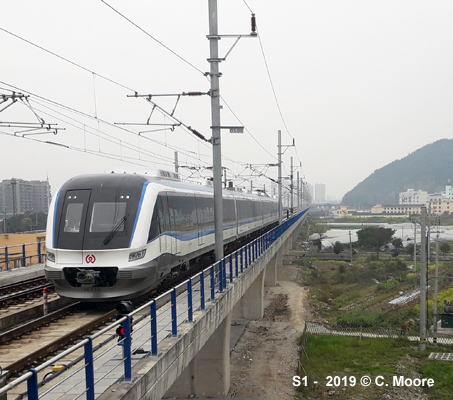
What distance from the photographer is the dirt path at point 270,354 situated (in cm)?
1792

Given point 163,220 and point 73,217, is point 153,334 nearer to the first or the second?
point 73,217

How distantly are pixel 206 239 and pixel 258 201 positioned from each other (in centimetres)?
1658

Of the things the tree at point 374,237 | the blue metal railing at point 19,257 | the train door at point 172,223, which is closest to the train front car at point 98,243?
the train door at point 172,223

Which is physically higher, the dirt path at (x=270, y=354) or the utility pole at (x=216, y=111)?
the utility pole at (x=216, y=111)

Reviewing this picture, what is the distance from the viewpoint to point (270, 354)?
22266 millimetres

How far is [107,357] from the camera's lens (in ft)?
21.9

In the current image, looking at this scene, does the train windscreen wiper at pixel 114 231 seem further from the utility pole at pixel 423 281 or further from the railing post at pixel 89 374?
the utility pole at pixel 423 281

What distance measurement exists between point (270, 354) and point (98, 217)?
14.7m

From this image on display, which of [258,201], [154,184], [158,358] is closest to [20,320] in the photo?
[154,184]

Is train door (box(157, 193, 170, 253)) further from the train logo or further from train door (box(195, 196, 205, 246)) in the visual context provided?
train door (box(195, 196, 205, 246))

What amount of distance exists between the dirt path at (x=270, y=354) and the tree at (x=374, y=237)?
4268cm

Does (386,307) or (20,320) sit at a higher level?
(20,320)

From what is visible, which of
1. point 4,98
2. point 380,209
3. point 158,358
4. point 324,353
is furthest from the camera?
point 380,209

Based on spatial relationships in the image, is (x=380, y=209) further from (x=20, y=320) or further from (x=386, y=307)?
(x=20, y=320)
